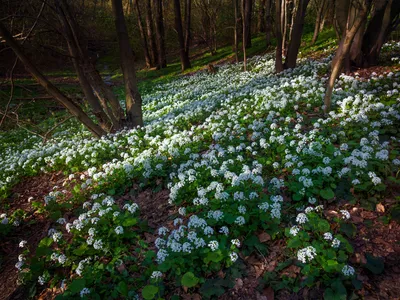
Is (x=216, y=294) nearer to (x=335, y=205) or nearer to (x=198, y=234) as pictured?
(x=198, y=234)

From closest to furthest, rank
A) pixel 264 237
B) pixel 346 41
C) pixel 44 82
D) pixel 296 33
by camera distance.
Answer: pixel 264 237, pixel 346 41, pixel 44 82, pixel 296 33

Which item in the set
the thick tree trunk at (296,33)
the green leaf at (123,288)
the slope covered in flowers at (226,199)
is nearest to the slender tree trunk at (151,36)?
the thick tree trunk at (296,33)

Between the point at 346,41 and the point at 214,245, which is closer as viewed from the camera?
the point at 214,245

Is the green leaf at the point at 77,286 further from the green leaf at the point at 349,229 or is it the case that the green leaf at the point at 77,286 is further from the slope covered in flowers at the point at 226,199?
the green leaf at the point at 349,229

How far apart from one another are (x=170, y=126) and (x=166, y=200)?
3.38 m

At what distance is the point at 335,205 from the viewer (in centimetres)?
375

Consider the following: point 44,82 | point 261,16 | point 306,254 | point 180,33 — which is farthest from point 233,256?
point 261,16

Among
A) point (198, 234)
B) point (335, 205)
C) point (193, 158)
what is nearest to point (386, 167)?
point (335, 205)

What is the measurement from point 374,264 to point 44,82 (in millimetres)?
7684

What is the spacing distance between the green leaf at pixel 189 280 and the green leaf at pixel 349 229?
6.21 ft

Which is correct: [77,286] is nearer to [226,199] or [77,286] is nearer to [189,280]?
[189,280]

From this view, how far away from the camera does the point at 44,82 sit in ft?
22.1

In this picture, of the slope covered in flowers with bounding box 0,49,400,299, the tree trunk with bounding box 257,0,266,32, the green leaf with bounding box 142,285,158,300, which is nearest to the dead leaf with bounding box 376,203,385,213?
the slope covered in flowers with bounding box 0,49,400,299

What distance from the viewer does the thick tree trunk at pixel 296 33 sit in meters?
10.1
